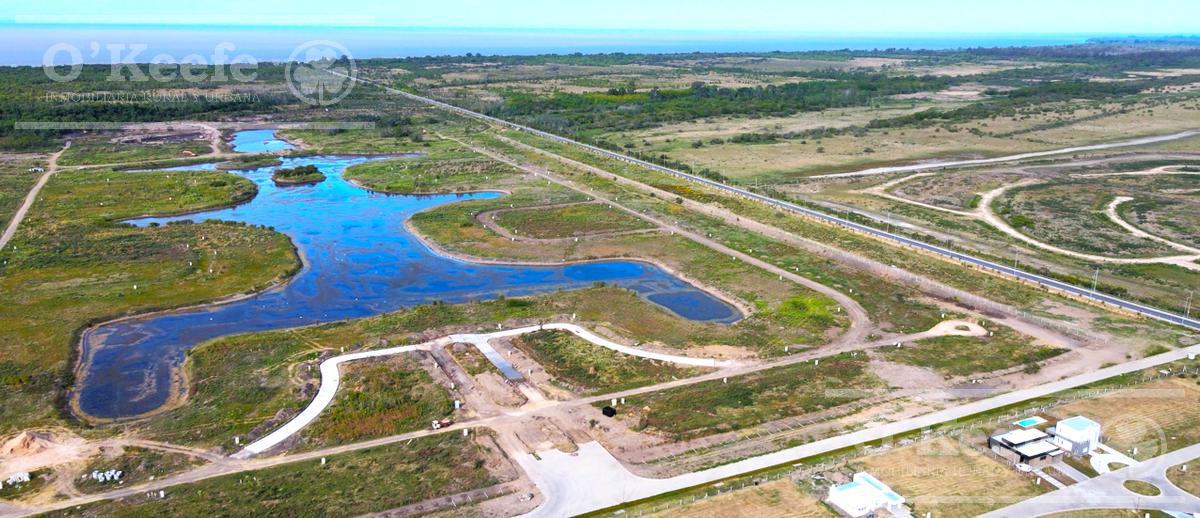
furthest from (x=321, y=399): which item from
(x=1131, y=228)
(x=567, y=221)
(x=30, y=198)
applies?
(x=1131, y=228)

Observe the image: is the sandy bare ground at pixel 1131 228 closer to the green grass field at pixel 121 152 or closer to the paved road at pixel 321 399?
the paved road at pixel 321 399

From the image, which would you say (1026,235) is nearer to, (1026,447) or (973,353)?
(973,353)

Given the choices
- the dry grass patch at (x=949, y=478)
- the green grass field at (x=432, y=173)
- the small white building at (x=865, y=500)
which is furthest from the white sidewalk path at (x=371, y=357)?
the green grass field at (x=432, y=173)

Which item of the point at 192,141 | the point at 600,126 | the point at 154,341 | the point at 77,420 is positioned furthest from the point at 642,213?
the point at 192,141

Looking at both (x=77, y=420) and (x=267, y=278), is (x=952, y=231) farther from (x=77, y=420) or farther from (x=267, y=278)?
(x=77, y=420)

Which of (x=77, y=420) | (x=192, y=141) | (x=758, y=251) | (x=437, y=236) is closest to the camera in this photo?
(x=77, y=420)

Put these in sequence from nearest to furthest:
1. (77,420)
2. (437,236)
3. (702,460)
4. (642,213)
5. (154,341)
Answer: (702,460) → (77,420) → (154,341) → (437,236) → (642,213)
